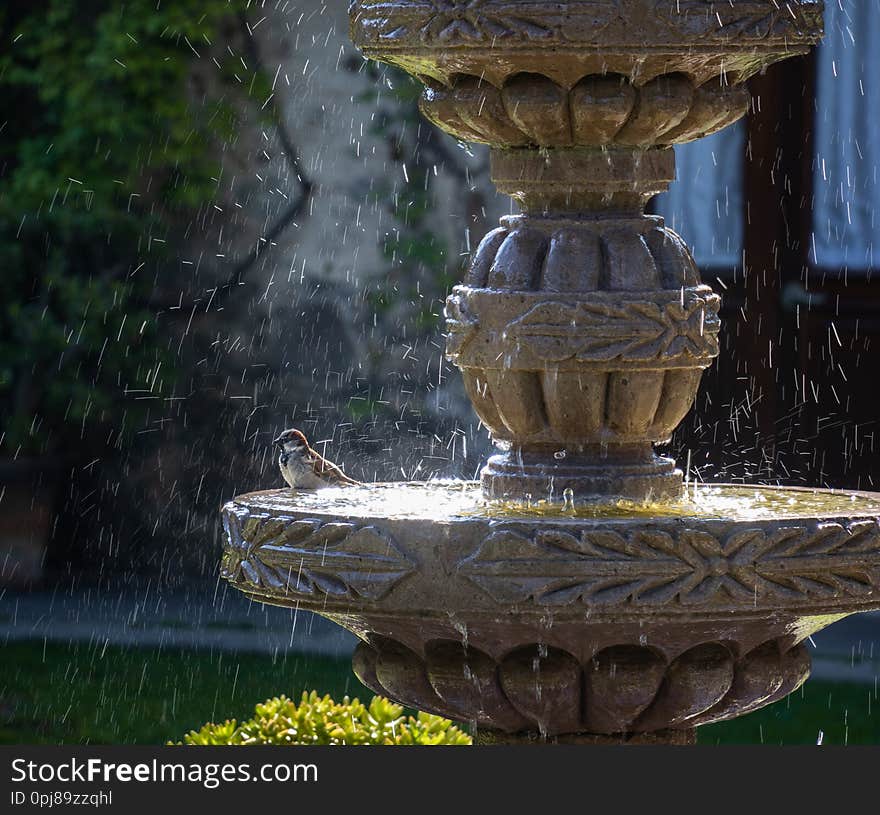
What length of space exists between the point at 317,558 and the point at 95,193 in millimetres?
5142

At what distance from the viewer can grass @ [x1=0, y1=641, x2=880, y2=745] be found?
6238 mm

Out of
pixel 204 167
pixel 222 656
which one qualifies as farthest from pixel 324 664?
pixel 204 167

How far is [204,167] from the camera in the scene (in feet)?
26.9

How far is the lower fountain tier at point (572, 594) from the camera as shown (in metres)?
3.10

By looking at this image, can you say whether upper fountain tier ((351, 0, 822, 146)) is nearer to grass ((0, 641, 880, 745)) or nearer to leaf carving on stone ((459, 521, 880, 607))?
leaf carving on stone ((459, 521, 880, 607))

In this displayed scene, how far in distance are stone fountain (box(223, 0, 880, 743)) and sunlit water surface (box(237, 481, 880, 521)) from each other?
0.02 m

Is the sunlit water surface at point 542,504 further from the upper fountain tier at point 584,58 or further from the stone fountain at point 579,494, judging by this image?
the upper fountain tier at point 584,58

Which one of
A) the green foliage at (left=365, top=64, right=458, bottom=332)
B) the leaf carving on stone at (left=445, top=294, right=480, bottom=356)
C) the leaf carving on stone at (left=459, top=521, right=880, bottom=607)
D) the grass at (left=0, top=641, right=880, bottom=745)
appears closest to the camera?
the leaf carving on stone at (left=459, top=521, right=880, bottom=607)

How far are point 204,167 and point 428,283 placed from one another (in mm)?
1162

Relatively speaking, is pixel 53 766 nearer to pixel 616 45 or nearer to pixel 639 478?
pixel 639 478

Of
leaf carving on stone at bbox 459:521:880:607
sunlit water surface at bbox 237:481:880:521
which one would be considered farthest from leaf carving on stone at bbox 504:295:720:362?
leaf carving on stone at bbox 459:521:880:607

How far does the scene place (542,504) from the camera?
11.7 feet

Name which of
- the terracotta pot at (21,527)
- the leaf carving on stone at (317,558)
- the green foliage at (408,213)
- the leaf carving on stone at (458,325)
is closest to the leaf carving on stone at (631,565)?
the leaf carving on stone at (317,558)

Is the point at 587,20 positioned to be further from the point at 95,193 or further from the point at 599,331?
the point at 95,193
